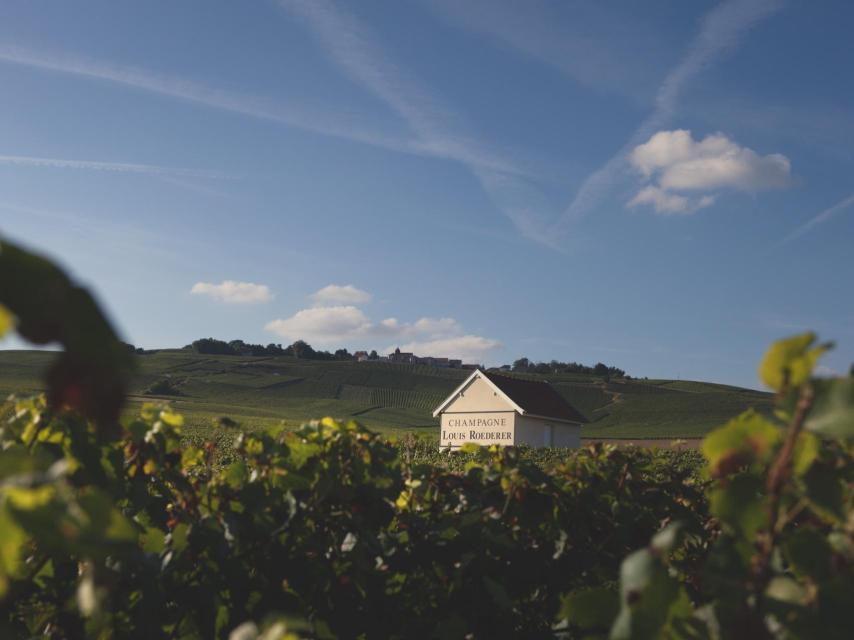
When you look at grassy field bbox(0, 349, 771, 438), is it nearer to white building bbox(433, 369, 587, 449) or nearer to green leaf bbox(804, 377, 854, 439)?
white building bbox(433, 369, 587, 449)

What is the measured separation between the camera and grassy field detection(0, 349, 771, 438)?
246 feet

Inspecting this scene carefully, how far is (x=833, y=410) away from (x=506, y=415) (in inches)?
1639

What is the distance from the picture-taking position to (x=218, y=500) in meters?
2.32

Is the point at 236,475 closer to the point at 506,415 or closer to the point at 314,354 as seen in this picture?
the point at 506,415

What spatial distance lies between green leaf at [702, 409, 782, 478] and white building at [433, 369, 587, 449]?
Result: 40407mm

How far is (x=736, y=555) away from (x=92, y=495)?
2.97 ft

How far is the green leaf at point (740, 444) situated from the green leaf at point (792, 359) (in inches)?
3.4

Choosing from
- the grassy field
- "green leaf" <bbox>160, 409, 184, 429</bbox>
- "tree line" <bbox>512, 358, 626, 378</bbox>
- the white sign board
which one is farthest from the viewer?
"tree line" <bbox>512, 358, 626, 378</bbox>

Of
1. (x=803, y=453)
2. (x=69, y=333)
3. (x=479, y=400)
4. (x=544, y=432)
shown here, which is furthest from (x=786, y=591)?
(x=544, y=432)

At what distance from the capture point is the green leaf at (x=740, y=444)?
1129 millimetres

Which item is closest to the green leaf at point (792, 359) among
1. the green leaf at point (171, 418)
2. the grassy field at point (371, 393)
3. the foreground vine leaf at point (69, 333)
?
the foreground vine leaf at point (69, 333)

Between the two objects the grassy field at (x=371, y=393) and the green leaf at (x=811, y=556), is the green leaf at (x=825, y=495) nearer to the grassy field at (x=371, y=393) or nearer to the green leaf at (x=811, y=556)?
the green leaf at (x=811, y=556)

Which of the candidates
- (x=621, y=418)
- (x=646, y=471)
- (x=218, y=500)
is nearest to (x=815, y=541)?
(x=218, y=500)

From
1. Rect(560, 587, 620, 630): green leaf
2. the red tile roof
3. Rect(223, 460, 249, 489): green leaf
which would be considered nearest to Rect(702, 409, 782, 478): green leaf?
Rect(560, 587, 620, 630): green leaf
